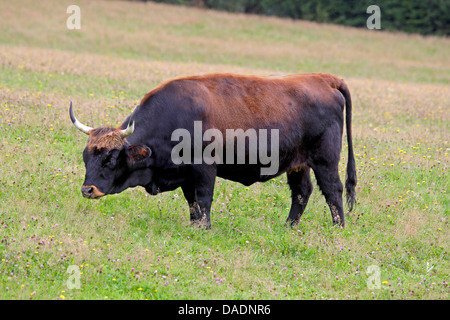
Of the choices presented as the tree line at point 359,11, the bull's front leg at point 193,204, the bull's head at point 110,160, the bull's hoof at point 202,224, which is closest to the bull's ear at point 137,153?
the bull's head at point 110,160

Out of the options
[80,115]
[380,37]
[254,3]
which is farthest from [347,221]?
[254,3]

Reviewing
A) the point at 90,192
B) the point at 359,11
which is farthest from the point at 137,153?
the point at 359,11

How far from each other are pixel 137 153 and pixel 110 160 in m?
0.37

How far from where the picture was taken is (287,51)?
109ft

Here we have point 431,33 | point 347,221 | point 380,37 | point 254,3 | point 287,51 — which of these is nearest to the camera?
point 347,221

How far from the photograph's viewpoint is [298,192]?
9.19m

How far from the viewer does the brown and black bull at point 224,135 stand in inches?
306

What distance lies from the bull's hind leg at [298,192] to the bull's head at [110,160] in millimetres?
2560

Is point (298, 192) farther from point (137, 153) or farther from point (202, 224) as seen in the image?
point (137, 153)

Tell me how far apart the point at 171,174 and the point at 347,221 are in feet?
10.0

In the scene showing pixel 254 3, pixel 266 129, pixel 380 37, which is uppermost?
pixel 254 3

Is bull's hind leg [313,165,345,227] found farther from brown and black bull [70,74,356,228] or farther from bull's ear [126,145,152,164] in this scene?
bull's ear [126,145,152,164]

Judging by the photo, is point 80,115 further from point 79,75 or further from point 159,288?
point 159,288

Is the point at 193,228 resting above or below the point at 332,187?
below
